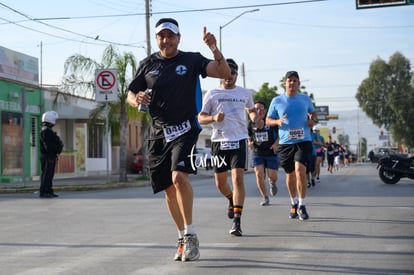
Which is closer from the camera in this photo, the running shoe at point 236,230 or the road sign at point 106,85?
the running shoe at point 236,230

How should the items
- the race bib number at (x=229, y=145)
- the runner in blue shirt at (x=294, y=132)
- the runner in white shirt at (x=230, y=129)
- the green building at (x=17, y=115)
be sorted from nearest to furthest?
the runner in white shirt at (x=230, y=129) → the race bib number at (x=229, y=145) → the runner in blue shirt at (x=294, y=132) → the green building at (x=17, y=115)

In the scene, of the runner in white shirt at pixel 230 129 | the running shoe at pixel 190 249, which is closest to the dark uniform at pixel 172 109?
the running shoe at pixel 190 249

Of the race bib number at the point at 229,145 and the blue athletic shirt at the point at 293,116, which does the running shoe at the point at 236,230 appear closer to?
the race bib number at the point at 229,145

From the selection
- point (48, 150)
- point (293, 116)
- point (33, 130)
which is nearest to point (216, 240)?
point (293, 116)

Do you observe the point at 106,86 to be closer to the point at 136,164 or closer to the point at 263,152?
the point at 263,152

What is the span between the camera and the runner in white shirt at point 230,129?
8844mm

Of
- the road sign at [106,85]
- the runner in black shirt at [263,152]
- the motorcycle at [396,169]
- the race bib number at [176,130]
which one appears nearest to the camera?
the race bib number at [176,130]

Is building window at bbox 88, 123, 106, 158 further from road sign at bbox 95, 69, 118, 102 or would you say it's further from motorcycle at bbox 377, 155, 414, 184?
motorcycle at bbox 377, 155, 414, 184

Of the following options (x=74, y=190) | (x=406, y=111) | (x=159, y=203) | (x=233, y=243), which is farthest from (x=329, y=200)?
(x=406, y=111)

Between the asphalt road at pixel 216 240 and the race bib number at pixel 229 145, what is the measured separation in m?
1.04

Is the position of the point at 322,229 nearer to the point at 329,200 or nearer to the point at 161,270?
the point at 161,270

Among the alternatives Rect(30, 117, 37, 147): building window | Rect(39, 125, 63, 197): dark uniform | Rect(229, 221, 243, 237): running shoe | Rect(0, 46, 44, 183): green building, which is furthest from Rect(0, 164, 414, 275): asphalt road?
Rect(30, 117, 37, 147): building window

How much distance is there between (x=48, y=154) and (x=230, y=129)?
8.48m

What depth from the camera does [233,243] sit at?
25.1ft
